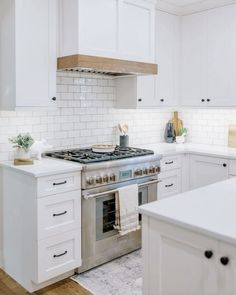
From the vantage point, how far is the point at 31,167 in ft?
9.39

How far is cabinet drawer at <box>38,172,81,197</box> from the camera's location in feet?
8.80

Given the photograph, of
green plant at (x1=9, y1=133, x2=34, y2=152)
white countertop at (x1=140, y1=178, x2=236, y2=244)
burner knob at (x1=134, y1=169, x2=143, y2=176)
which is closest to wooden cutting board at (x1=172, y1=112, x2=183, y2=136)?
burner knob at (x1=134, y1=169, x2=143, y2=176)

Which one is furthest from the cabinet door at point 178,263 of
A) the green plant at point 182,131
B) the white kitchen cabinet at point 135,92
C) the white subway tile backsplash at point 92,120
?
the green plant at point 182,131

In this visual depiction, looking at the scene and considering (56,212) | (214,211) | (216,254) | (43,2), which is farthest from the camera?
(43,2)

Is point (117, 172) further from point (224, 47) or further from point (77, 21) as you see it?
point (224, 47)

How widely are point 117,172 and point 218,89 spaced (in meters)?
1.71

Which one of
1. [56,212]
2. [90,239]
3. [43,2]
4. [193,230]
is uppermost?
[43,2]

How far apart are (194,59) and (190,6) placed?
0.62 m

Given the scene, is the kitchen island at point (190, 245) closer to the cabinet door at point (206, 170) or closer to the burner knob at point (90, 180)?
the burner knob at point (90, 180)

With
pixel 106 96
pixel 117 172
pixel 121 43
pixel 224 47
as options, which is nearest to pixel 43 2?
pixel 121 43

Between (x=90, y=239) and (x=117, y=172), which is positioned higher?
(x=117, y=172)

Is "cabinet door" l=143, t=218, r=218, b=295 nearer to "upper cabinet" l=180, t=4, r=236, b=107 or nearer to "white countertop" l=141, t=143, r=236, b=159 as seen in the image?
"white countertop" l=141, t=143, r=236, b=159

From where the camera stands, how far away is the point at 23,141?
9.87ft

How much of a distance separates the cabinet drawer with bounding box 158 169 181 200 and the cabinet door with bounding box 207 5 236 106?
96 cm
